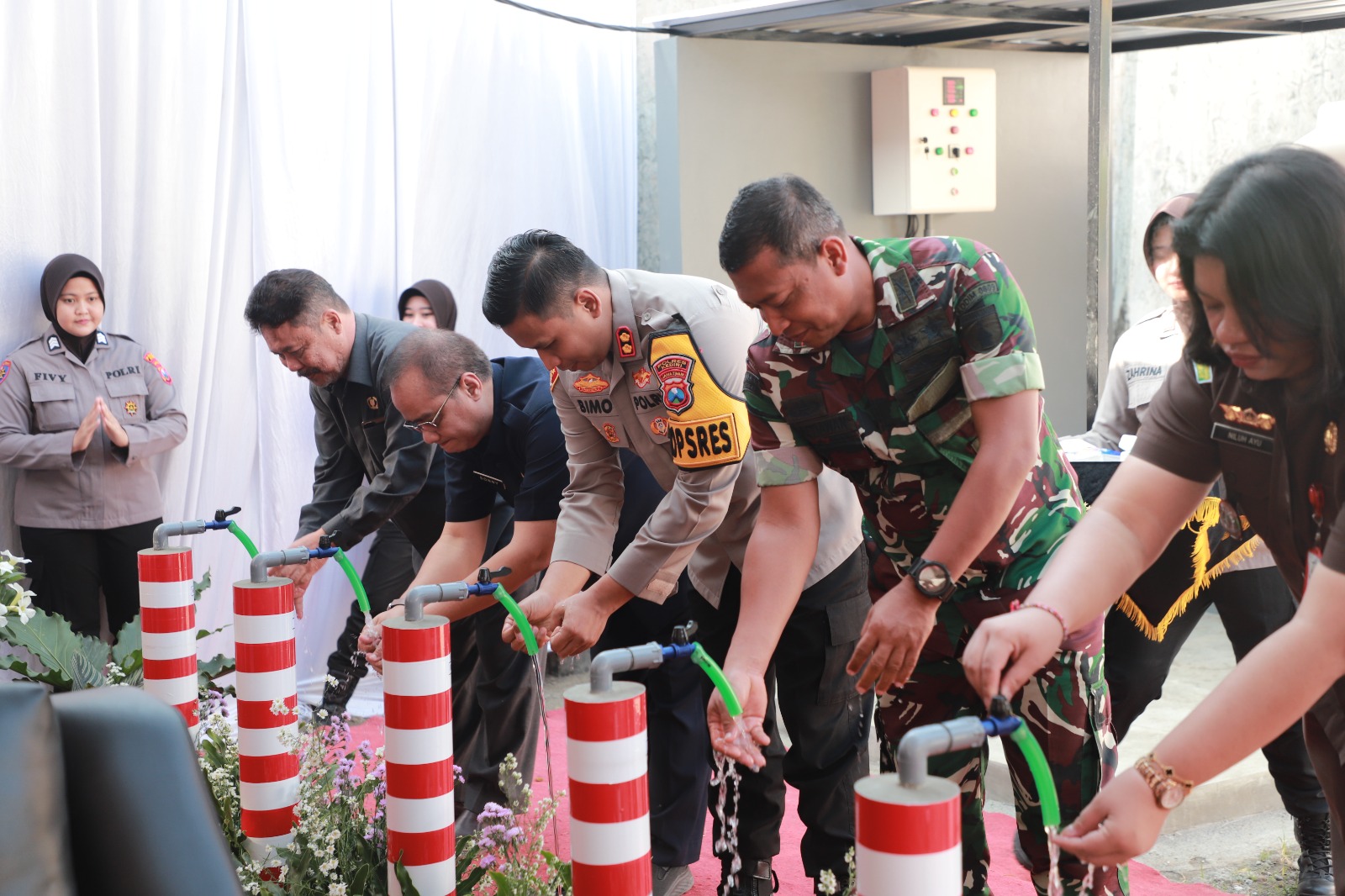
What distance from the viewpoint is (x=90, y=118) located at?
13.9ft

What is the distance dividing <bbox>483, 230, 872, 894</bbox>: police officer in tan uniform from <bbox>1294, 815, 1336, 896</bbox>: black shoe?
101 centimetres

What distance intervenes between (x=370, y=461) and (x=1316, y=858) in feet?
8.71

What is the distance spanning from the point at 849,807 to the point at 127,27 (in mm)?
3494

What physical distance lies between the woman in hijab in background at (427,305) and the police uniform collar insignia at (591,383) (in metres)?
2.37

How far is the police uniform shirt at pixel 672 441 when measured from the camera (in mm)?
2305

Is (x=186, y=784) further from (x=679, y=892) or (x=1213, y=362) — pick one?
(x=679, y=892)

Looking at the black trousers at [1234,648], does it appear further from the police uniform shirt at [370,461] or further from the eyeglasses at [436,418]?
the police uniform shirt at [370,461]

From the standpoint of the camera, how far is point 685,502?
2.31 metres

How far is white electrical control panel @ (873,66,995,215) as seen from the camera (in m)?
5.80

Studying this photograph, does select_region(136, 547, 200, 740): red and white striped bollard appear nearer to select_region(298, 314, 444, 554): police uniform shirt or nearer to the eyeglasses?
the eyeglasses

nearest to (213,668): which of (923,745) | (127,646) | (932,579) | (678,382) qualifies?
(127,646)

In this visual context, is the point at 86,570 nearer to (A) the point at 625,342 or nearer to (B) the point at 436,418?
(B) the point at 436,418

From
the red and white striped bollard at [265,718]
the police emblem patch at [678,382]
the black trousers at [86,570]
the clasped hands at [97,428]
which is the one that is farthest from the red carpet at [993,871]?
the clasped hands at [97,428]

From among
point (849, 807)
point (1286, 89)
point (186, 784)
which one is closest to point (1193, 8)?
point (1286, 89)
